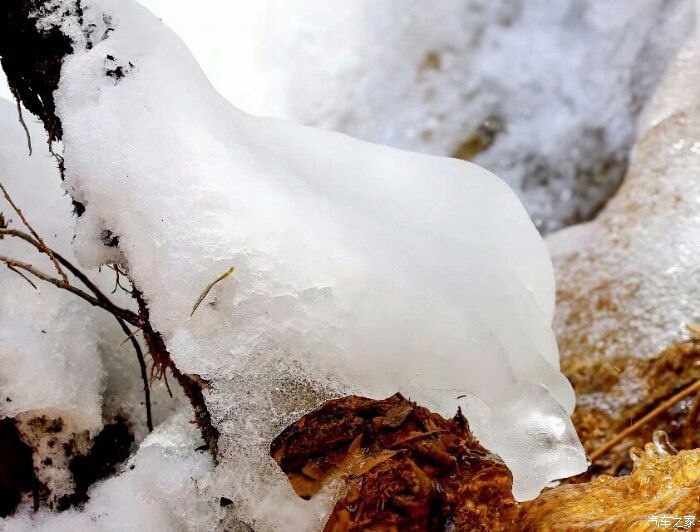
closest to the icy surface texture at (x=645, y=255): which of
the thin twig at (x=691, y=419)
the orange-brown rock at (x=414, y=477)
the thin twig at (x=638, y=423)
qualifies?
the thin twig at (x=638, y=423)

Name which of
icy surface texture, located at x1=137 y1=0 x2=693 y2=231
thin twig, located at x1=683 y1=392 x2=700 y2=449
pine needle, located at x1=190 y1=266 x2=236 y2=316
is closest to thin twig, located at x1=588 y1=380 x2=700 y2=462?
thin twig, located at x1=683 y1=392 x2=700 y2=449

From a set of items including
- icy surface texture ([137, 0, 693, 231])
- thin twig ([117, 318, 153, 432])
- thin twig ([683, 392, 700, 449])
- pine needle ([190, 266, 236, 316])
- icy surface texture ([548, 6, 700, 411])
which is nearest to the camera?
pine needle ([190, 266, 236, 316])

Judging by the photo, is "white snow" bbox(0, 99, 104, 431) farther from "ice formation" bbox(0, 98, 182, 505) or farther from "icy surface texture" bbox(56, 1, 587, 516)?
"icy surface texture" bbox(56, 1, 587, 516)

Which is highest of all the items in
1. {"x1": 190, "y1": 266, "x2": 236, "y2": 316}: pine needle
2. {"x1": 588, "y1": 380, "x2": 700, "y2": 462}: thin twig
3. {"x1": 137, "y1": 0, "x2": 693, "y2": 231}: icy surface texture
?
{"x1": 190, "y1": 266, "x2": 236, "y2": 316}: pine needle

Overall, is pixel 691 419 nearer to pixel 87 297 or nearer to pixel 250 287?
pixel 250 287

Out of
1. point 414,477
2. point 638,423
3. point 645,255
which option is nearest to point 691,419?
point 638,423

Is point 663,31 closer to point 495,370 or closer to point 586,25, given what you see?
point 586,25

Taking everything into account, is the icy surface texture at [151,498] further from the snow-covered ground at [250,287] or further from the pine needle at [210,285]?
the pine needle at [210,285]

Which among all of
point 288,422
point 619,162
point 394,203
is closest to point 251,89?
point 619,162
